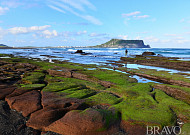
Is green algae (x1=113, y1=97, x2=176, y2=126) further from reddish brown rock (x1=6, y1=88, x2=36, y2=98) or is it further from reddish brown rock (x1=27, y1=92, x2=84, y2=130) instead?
reddish brown rock (x1=6, y1=88, x2=36, y2=98)

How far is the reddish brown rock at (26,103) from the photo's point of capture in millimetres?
8053

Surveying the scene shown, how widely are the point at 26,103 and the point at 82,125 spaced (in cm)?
455

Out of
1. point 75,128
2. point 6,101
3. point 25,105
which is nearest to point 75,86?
point 25,105

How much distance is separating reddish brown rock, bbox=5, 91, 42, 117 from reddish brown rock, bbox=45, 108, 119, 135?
225 centimetres

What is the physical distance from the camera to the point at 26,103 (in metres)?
8.59

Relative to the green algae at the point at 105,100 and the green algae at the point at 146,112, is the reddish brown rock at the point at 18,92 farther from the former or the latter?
the green algae at the point at 146,112

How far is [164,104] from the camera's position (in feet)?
27.8

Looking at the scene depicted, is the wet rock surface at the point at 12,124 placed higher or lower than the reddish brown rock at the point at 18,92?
lower

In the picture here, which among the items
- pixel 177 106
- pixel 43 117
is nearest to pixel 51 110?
pixel 43 117

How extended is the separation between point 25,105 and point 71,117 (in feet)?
12.0

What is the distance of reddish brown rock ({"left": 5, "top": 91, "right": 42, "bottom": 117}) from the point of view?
8.05 metres

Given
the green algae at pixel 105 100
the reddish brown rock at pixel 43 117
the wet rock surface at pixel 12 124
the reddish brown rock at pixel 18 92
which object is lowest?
the wet rock surface at pixel 12 124

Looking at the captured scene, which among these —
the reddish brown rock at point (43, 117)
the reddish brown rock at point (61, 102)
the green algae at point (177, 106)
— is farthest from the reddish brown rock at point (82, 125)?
the green algae at point (177, 106)

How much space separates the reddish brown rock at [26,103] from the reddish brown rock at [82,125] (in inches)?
88.8
